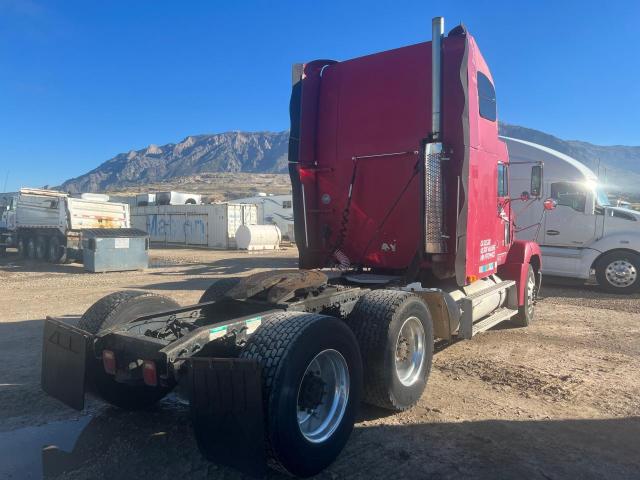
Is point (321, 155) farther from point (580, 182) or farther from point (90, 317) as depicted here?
point (580, 182)

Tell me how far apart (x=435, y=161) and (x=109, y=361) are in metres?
3.93

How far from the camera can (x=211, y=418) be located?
296 cm

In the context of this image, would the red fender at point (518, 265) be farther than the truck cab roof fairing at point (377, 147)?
Yes

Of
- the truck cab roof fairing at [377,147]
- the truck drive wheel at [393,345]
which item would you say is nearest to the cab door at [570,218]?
the truck cab roof fairing at [377,147]

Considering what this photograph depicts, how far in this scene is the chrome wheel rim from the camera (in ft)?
38.1

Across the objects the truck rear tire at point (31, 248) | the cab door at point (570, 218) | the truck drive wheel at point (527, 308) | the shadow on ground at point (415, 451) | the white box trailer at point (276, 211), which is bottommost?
the shadow on ground at point (415, 451)

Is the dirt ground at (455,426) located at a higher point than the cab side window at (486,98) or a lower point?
lower

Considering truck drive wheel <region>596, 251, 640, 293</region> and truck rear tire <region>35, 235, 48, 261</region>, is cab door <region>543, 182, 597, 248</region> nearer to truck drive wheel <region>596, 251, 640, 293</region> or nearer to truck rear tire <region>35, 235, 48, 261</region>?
truck drive wheel <region>596, 251, 640, 293</region>

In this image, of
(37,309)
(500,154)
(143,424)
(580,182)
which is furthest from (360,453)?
(580,182)

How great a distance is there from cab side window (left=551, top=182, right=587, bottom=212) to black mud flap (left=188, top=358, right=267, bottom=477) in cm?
1148

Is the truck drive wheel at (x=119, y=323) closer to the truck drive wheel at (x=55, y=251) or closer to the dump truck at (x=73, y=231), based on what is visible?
the dump truck at (x=73, y=231)

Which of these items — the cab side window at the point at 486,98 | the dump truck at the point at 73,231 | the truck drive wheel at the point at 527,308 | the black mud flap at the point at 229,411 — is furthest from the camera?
the dump truck at the point at 73,231

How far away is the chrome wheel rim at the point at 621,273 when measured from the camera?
1160 centimetres

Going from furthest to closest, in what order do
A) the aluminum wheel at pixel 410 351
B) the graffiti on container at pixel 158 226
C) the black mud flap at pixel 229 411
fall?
1. the graffiti on container at pixel 158 226
2. the aluminum wheel at pixel 410 351
3. the black mud flap at pixel 229 411
